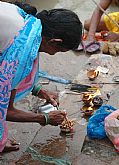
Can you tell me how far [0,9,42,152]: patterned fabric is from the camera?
2553 mm

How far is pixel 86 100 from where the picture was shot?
12.1 ft

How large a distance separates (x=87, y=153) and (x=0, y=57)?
0.94m

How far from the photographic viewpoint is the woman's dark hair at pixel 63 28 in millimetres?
2549

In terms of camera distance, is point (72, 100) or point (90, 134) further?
point (72, 100)

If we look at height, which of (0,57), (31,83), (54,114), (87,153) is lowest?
(87,153)

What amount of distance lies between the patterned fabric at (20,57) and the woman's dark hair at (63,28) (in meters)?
0.06

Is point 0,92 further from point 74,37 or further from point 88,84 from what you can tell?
point 88,84

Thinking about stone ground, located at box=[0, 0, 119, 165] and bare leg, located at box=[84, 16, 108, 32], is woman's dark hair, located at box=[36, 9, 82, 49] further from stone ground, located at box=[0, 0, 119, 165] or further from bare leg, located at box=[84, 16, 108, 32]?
bare leg, located at box=[84, 16, 108, 32]

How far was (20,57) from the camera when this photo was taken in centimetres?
255

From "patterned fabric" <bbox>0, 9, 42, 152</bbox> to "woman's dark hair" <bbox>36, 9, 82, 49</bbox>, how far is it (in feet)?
0.19

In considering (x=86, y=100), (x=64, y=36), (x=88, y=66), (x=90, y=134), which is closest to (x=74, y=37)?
(x=64, y=36)

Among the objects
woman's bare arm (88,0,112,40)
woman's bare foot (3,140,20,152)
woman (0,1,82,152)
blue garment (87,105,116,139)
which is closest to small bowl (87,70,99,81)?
blue garment (87,105,116,139)

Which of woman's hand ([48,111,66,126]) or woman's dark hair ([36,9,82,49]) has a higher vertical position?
woman's dark hair ([36,9,82,49])

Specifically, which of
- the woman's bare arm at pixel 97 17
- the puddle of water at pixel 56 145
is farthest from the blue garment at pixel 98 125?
the woman's bare arm at pixel 97 17
